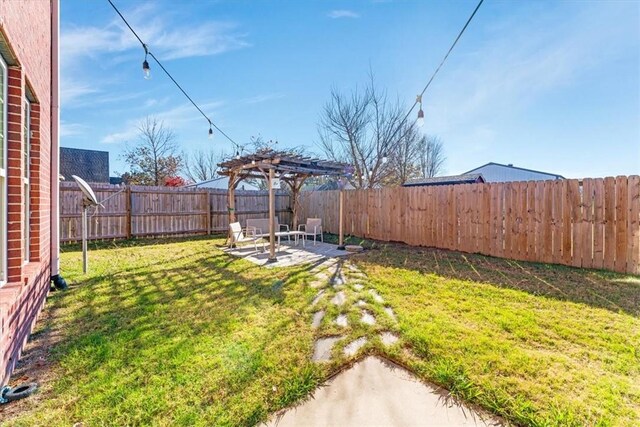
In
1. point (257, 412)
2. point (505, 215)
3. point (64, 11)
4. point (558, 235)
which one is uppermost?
point (64, 11)

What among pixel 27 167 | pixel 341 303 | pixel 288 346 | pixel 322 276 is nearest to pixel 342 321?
pixel 341 303

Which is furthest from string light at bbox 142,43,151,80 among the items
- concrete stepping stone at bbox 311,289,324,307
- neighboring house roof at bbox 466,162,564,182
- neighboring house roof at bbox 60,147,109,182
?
neighboring house roof at bbox 466,162,564,182

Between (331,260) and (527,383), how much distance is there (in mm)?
4619

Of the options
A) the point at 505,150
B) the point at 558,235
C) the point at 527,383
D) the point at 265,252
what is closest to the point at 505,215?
the point at 558,235

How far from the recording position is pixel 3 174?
2182mm

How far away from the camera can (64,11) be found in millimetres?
4867

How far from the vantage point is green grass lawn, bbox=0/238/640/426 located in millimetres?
1869

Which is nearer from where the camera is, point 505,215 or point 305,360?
point 305,360

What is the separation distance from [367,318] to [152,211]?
31.0 feet

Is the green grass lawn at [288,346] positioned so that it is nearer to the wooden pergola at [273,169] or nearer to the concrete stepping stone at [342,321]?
the concrete stepping stone at [342,321]

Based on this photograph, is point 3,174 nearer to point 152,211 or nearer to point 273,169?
point 273,169

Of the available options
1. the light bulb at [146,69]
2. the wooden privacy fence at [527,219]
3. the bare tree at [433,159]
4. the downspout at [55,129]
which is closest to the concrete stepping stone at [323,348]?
the downspout at [55,129]

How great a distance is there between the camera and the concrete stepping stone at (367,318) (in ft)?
10.3

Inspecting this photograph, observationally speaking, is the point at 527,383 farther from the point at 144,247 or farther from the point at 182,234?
the point at 182,234
